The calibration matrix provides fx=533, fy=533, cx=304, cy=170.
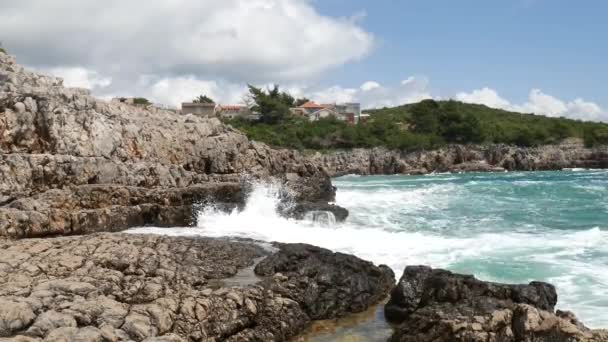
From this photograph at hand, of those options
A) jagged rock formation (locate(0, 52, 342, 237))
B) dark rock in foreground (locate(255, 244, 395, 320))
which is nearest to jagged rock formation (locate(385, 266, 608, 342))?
dark rock in foreground (locate(255, 244, 395, 320))

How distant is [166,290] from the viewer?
9.37 meters

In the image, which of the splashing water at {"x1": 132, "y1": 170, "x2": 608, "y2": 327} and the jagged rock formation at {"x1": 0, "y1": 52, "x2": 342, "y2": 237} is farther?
the jagged rock formation at {"x1": 0, "y1": 52, "x2": 342, "y2": 237}

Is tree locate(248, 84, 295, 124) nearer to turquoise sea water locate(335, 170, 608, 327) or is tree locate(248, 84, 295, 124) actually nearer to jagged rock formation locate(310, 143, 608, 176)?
jagged rock formation locate(310, 143, 608, 176)

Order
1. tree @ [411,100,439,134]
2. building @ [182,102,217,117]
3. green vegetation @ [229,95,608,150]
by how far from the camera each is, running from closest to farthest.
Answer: green vegetation @ [229,95,608,150], building @ [182,102,217,117], tree @ [411,100,439,134]

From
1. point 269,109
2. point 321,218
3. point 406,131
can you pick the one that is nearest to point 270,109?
point 269,109

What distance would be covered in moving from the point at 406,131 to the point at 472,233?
63.1m

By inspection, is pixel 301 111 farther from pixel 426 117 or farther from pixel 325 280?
pixel 325 280

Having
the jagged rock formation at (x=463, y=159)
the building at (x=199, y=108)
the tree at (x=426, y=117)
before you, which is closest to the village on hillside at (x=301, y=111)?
the building at (x=199, y=108)

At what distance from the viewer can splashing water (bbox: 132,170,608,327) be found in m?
13.2

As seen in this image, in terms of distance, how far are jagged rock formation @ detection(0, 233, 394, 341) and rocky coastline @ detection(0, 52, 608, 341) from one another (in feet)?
0.08

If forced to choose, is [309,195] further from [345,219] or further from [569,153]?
[569,153]

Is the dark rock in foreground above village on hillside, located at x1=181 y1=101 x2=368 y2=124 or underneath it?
underneath

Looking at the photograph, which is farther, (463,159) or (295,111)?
(295,111)

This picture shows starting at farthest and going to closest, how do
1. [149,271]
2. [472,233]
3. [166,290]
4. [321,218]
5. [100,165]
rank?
[321,218]
[100,165]
[472,233]
[149,271]
[166,290]
